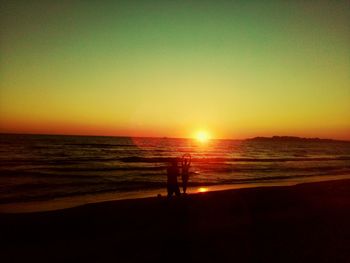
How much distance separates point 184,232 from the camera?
33.7 feet

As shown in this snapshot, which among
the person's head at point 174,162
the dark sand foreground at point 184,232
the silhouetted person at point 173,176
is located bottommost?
the dark sand foreground at point 184,232

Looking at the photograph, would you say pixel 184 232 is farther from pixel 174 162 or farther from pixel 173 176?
pixel 174 162

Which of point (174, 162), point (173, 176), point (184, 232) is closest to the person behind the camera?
point (184, 232)

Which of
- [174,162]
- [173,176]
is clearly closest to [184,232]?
[173,176]

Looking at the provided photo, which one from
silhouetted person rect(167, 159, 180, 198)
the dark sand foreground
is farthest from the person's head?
the dark sand foreground

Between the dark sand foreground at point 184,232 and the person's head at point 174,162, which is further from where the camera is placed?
the person's head at point 174,162

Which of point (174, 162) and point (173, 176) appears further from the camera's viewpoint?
point (174, 162)

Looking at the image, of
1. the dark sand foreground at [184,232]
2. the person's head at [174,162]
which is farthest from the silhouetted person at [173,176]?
the dark sand foreground at [184,232]

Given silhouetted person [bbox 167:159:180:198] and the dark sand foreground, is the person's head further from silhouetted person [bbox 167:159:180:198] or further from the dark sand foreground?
the dark sand foreground

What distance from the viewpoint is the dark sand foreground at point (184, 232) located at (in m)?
8.37

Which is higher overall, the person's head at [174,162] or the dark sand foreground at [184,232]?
the person's head at [174,162]

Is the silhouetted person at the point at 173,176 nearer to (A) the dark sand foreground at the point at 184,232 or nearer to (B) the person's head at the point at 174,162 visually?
(B) the person's head at the point at 174,162

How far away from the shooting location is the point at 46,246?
9250 mm

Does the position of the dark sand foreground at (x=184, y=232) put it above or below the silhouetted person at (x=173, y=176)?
below
